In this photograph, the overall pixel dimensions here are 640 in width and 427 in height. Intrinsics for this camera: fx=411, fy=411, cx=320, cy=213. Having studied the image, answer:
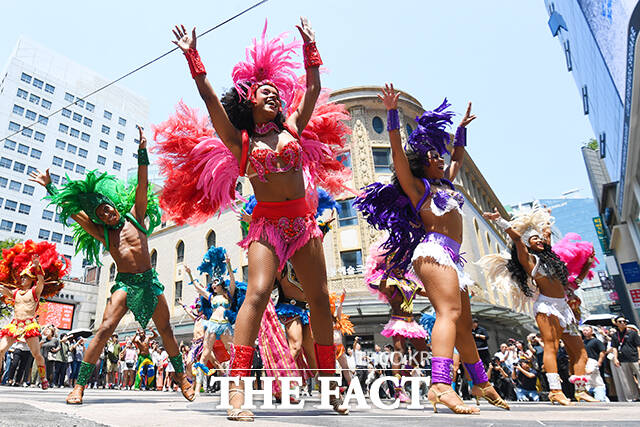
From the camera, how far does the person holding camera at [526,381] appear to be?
7602 millimetres

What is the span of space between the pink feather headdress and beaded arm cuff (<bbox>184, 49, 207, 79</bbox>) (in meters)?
0.36

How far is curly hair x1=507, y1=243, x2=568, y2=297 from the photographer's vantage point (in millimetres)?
4453

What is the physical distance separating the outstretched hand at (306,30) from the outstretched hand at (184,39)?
2.37 ft

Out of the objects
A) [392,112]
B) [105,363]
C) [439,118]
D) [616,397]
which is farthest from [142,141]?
[105,363]

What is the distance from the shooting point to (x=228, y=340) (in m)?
6.41

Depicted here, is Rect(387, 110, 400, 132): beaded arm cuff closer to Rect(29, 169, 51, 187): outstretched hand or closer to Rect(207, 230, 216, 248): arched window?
Rect(29, 169, 51, 187): outstretched hand

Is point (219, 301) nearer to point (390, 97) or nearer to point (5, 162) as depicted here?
point (390, 97)

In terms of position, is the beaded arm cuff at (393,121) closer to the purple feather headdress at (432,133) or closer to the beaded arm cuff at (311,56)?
the purple feather headdress at (432,133)

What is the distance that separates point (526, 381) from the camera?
303 inches

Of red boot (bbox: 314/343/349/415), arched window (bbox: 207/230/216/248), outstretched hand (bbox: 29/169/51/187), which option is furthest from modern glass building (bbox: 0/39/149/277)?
red boot (bbox: 314/343/349/415)

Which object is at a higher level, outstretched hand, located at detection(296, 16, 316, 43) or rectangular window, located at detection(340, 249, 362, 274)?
rectangular window, located at detection(340, 249, 362, 274)

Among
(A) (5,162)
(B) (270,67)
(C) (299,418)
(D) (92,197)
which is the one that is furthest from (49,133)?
(C) (299,418)

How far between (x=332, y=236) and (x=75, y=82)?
62.5 m

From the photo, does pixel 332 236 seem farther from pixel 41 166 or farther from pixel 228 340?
pixel 41 166
